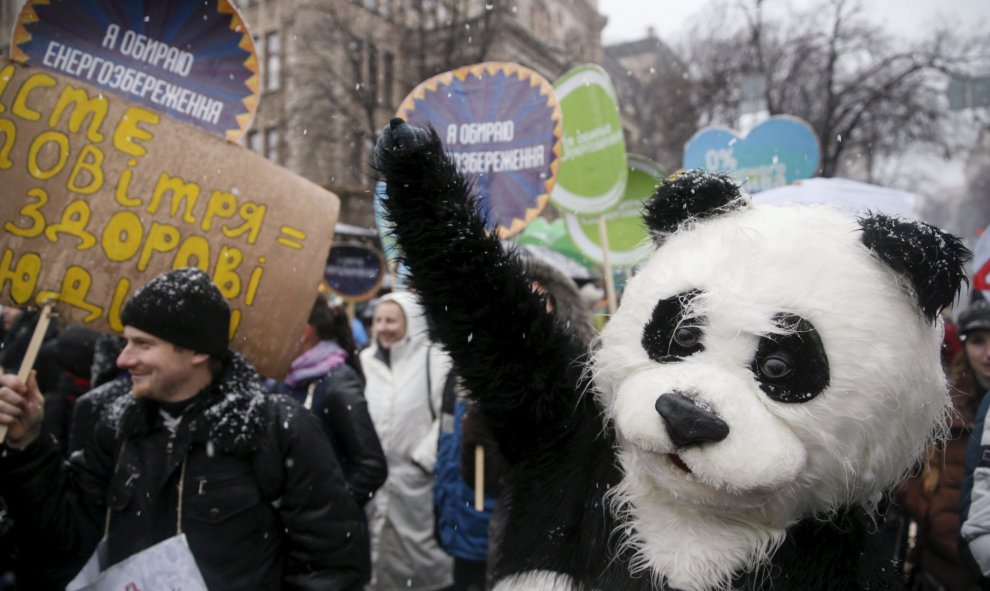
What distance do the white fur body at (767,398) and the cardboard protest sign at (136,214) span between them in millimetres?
1425

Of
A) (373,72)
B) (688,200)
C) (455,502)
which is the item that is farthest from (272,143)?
(688,200)

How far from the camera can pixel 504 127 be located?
11.4 feet

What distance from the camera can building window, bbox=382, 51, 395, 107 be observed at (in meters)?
19.1

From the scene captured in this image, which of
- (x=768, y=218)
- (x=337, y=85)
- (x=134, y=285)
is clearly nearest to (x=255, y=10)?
(x=337, y=85)

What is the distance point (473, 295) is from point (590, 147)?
273cm

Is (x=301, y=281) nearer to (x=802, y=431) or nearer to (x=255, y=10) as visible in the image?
(x=802, y=431)

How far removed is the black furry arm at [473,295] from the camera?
1.63 meters

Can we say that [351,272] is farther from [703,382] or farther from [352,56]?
[352,56]

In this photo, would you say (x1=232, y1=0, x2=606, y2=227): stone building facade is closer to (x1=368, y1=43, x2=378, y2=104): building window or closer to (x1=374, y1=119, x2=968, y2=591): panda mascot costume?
(x1=368, y1=43, x2=378, y2=104): building window

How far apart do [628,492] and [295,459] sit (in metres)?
1.21

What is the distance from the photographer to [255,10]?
21047 millimetres

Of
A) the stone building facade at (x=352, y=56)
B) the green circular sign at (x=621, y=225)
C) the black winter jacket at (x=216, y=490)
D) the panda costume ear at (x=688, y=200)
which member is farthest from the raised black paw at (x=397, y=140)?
the stone building facade at (x=352, y=56)

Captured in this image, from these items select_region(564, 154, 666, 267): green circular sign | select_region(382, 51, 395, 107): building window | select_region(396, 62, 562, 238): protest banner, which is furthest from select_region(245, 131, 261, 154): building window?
select_region(396, 62, 562, 238): protest banner

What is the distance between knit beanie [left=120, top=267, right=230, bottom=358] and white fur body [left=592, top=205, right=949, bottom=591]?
140 cm
